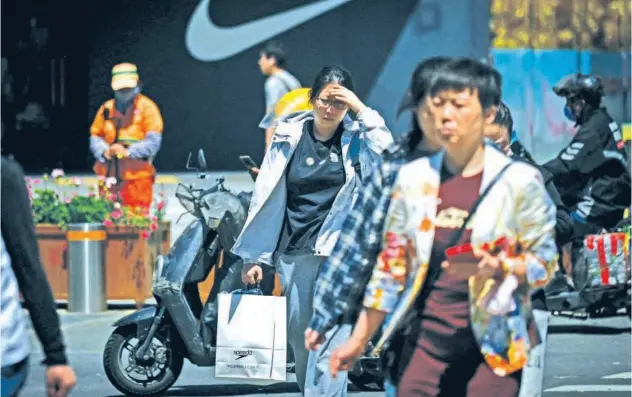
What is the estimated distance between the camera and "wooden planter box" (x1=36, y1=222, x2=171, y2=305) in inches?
503

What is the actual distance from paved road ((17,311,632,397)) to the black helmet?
5.96ft

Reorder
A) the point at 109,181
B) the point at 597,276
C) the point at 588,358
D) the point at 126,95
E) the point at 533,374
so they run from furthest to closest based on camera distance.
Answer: the point at 126,95 < the point at 109,181 < the point at 597,276 < the point at 588,358 < the point at 533,374

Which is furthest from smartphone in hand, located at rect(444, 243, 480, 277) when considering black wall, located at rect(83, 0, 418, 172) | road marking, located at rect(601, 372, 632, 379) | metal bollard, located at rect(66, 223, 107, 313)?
black wall, located at rect(83, 0, 418, 172)

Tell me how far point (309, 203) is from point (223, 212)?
4.99 feet

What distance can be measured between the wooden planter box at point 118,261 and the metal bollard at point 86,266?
8cm

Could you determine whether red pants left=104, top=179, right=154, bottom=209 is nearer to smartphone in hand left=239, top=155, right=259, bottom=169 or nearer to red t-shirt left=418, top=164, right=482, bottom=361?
smartphone in hand left=239, top=155, right=259, bottom=169

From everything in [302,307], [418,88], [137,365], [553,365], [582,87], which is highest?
[582,87]

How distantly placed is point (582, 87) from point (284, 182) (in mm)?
4407

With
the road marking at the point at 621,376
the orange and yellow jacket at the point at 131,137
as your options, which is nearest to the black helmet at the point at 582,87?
the road marking at the point at 621,376

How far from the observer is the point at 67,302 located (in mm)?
12844

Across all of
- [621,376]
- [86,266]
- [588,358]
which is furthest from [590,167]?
[86,266]

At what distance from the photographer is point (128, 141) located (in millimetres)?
14836

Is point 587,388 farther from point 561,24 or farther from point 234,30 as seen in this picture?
point 561,24

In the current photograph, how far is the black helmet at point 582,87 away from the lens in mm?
11391
